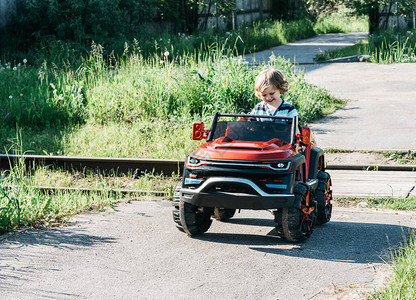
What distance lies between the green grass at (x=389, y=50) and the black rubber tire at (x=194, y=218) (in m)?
13.8

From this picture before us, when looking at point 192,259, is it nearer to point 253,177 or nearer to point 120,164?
point 253,177

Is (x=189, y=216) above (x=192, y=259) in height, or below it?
above

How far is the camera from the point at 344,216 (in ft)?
22.1

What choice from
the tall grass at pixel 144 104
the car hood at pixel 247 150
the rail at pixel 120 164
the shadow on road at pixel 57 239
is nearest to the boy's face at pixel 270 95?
the car hood at pixel 247 150

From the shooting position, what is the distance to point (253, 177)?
205 inches

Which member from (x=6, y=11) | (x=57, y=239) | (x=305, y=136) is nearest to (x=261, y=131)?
(x=305, y=136)

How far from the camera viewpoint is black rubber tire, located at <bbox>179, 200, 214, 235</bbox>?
5578 millimetres

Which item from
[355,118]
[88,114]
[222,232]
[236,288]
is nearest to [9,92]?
[88,114]

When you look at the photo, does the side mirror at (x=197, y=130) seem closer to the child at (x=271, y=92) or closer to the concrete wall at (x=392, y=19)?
the child at (x=271, y=92)

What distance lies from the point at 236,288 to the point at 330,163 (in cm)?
441

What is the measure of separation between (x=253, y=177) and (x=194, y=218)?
28.9 inches

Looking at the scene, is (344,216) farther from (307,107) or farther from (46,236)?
(307,107)

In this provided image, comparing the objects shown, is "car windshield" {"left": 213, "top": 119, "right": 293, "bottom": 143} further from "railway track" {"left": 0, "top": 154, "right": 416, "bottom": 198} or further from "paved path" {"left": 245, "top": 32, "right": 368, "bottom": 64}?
"paved path" {"left": 245, "top": 32, "right": 368, "bottom": 64}

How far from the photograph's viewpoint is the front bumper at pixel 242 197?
514 cm
